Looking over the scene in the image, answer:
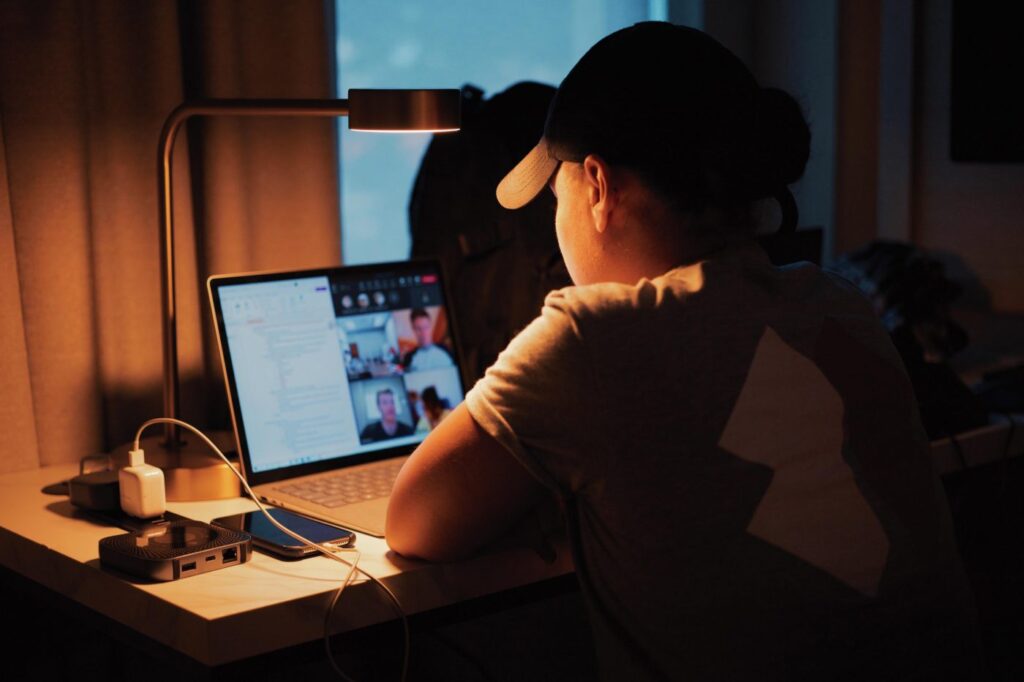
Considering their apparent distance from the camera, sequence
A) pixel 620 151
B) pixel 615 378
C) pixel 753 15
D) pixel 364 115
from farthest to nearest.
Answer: pixel 753 15 < pixel 364 115 < pixel 620 151 < pixel 615 378

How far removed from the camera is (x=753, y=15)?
9.21 feet

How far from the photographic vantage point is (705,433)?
1.05 meters

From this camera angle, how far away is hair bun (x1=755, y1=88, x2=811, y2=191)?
46.2 inches

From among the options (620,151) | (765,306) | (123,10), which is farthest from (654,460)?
(123,10)

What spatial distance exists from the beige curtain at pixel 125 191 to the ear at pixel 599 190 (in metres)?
0.85

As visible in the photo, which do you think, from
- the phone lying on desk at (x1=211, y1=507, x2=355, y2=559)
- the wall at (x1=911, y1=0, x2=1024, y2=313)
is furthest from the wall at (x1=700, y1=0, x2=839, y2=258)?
the phone lying on desk at (x1=211, y1=507, x2=355, y2=559)

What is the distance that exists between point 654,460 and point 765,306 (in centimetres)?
19

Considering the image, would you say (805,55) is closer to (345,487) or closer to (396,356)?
(396,356)

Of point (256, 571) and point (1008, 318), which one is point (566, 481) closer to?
point (256, 571)

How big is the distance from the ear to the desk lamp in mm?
389

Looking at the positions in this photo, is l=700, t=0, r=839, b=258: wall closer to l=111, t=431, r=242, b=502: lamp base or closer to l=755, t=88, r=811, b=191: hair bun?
l=755, t=88, r=811, b=191: hair bun

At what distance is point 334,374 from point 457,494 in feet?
1.86

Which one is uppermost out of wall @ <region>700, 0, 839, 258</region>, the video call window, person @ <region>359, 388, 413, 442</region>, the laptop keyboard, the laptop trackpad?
wall @ <region>700, 0, 839, 258</region>

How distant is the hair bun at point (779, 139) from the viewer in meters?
1.17
